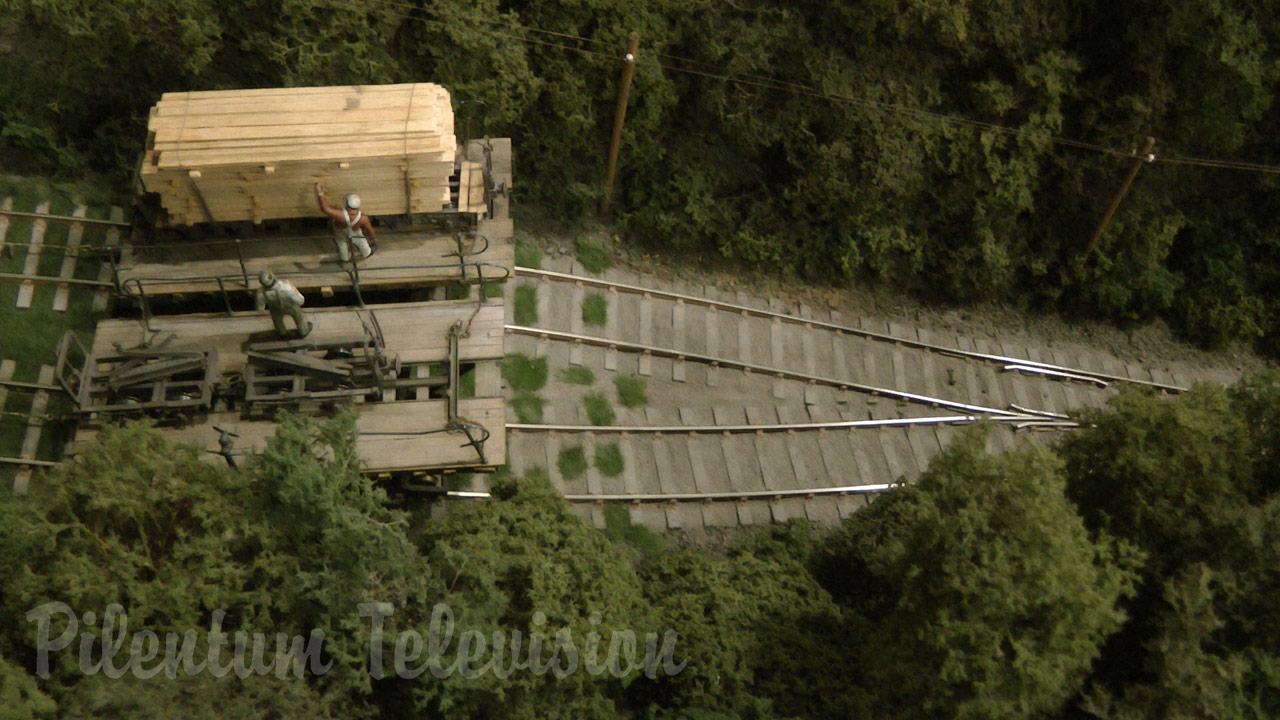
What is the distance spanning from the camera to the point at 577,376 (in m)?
15.5

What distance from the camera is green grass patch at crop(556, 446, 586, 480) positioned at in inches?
573

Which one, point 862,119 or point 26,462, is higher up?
point 862,119

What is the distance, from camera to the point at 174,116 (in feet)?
44.9

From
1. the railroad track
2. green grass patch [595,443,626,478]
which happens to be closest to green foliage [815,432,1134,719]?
the railroad track

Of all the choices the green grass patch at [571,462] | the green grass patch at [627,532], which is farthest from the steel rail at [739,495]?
the green grass patch at [571,462]

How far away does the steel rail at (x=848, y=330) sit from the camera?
1627cm

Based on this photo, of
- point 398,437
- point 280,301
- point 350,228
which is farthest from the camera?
point 350,228

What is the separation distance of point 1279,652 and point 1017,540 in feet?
10.6

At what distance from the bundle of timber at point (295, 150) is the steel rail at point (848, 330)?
2732 millimetres

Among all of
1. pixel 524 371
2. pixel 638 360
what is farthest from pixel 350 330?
pixel 638 360

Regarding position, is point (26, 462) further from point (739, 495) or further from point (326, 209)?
point (739, 495)

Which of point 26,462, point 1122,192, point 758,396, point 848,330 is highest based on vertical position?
point 1122,192

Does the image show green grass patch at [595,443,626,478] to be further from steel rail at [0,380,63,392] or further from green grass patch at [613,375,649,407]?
steel rail at [0,380,63,392]

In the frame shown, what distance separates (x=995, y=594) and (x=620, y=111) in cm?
926
